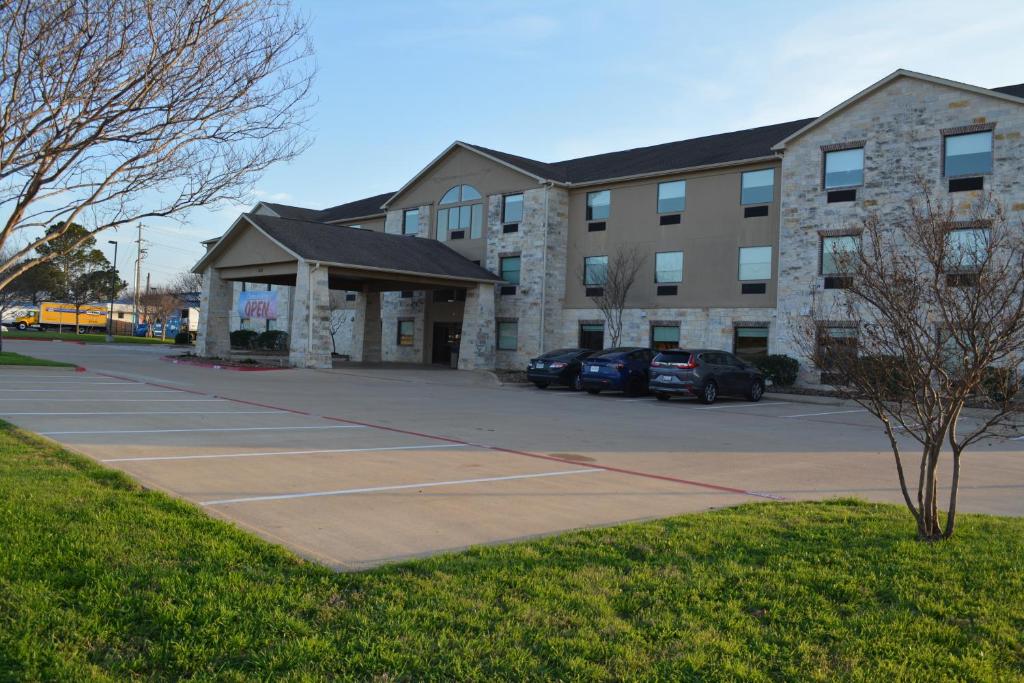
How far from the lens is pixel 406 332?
42.5m

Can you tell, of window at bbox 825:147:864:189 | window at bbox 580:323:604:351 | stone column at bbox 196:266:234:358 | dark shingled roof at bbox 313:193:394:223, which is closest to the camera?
window at bbox 825:147:864:189

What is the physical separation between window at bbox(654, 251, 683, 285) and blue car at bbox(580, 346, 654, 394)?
6.74 meters

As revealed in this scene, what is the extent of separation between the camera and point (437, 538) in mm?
6324

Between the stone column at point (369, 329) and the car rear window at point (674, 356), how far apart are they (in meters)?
20.0

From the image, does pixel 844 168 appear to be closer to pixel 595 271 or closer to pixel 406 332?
pixel 595 271

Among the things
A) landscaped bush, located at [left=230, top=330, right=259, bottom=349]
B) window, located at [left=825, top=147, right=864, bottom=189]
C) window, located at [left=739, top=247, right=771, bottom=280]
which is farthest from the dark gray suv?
landscaped bush, located at [left=230, top=330, right=259, bottom=349]

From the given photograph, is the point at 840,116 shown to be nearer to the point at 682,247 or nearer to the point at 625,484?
the point at 682,247

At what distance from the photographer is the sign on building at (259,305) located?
47750 millimetres

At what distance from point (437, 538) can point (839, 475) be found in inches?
257

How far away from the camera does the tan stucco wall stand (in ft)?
98.4

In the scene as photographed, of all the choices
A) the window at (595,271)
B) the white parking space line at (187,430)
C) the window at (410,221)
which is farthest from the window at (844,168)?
the window at (410,221)

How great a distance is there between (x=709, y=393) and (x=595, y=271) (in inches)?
493

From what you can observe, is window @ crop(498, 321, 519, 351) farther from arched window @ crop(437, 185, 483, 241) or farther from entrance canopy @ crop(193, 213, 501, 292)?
arched window @ crop(437, 185, 483, 241)

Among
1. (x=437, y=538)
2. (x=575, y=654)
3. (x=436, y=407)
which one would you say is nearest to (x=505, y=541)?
(x=437, y=538)
